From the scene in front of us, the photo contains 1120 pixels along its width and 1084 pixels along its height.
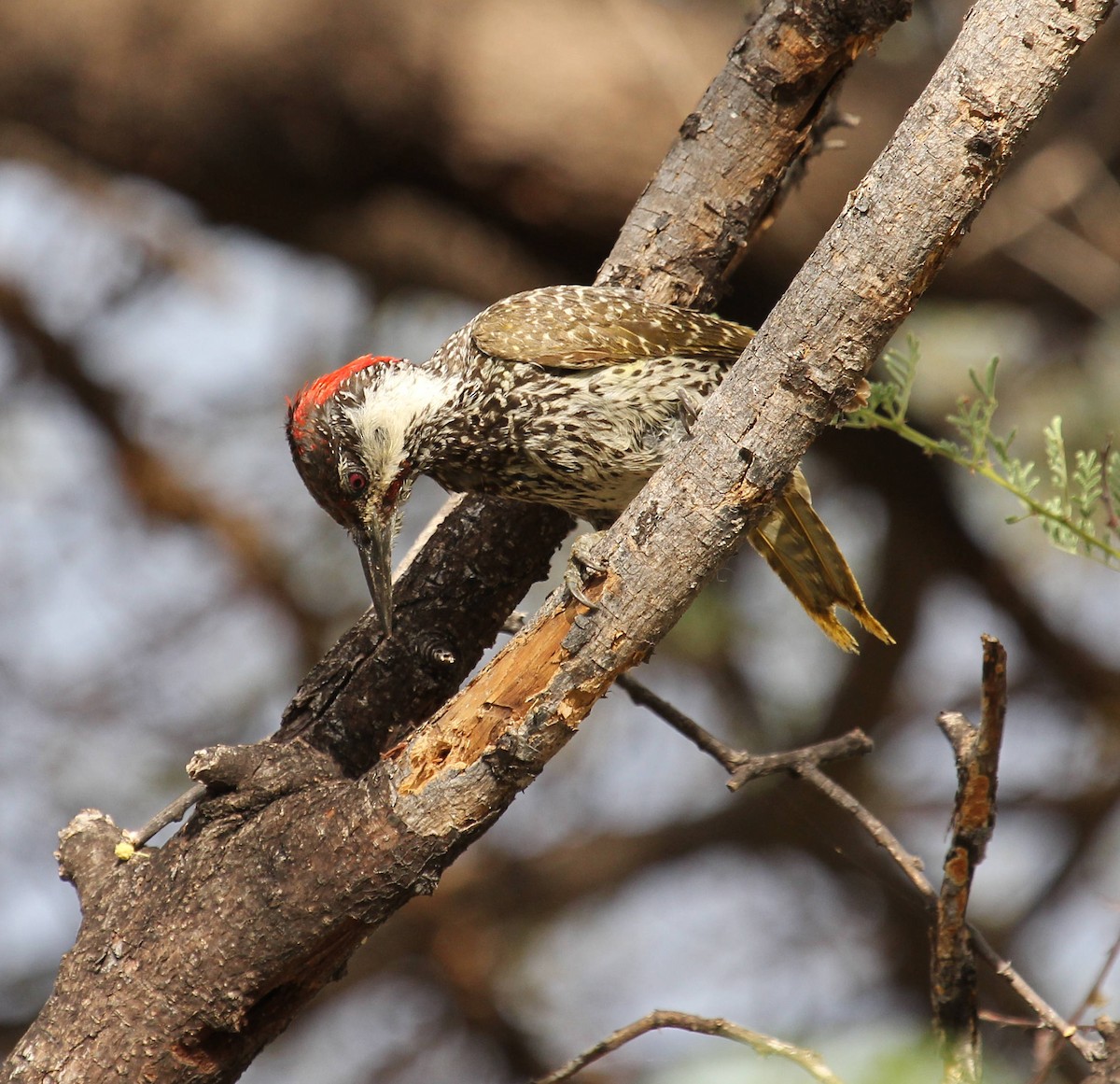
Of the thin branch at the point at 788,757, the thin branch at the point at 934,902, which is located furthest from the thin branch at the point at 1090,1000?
the thin branch at the point at 788,757

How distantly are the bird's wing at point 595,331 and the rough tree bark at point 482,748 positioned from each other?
2.97 feet

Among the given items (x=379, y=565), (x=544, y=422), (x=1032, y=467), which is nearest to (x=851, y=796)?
(x=1032, y=467)

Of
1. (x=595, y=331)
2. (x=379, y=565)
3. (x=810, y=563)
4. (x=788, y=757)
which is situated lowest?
(x=788, y=757)

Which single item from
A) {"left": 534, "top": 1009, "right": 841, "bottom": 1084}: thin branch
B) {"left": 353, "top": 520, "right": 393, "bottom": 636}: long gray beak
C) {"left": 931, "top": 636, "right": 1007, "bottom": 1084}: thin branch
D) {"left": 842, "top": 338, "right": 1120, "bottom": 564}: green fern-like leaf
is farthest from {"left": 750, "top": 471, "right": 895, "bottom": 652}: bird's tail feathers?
{"left": 534, "top": 1009, "right": 841, "bottom": 1084}: thin branch

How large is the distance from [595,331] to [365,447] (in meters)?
0.67

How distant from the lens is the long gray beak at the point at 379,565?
303 cm

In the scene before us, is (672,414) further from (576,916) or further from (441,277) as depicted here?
(576,916)

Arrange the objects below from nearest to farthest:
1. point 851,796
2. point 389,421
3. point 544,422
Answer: point 851,796 < point 544,422 < point 389,421

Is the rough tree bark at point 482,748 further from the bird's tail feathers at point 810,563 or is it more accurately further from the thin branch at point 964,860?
the bird's tail feathers at point 810,563

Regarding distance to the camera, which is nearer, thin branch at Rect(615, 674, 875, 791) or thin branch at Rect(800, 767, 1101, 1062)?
thin branch at Rect(800, 767, 1101, 1062)

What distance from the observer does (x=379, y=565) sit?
313 centimetres

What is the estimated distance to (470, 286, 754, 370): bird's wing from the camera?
311 cm

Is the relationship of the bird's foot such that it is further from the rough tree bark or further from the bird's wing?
the bird's wing

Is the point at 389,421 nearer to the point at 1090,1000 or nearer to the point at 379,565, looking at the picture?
the point at 379,565
